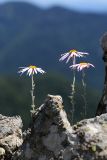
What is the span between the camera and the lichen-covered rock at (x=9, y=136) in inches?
326

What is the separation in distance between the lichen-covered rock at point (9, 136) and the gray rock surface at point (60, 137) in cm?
58

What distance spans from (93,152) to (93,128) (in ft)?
1.35

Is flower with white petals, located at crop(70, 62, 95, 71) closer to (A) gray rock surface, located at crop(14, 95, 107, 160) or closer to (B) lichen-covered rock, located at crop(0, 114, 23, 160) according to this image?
(B) lichen-covered rock, located at crop(0, 114, 23, 160)

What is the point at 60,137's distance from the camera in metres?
7.19

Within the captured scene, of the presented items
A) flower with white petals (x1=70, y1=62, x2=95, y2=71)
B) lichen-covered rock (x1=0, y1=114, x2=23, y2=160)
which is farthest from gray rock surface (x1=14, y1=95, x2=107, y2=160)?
flower with white petals (x1=70, y1=62, x2=95, y2=71)

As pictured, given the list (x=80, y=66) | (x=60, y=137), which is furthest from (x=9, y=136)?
(x=80, y=66)

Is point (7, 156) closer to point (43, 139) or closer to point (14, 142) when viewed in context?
point (14, 142)

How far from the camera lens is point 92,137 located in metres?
6.81

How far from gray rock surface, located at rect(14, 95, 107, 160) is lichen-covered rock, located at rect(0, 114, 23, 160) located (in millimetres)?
577

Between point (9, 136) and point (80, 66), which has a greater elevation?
point (80, 66)

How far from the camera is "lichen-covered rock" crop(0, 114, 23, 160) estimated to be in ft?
27.2

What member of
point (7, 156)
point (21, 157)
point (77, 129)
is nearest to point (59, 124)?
point (77, 129)

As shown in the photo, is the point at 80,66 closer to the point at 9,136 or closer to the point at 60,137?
the point at 9,136

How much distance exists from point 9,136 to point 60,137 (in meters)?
1.62
